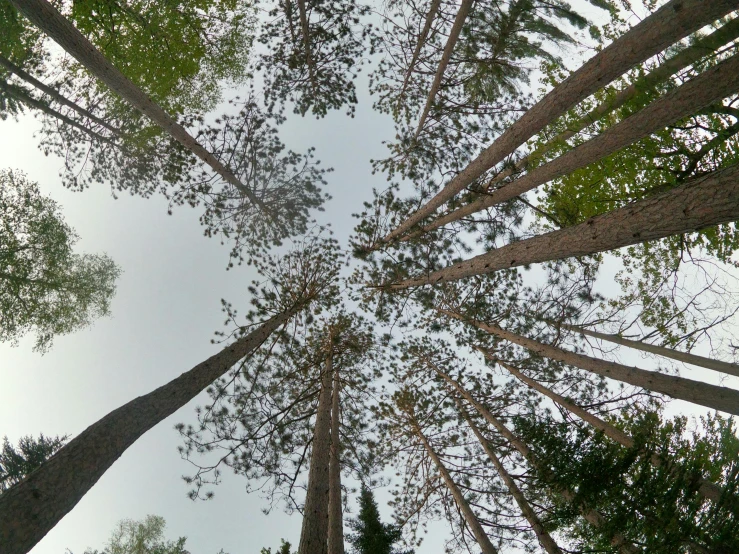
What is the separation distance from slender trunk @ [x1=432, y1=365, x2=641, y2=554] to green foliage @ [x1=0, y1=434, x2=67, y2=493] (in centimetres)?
801

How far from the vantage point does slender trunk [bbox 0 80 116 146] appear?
9.12 meters

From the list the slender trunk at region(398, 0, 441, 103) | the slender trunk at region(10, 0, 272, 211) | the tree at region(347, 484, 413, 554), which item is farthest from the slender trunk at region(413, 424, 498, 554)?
the slender trunk at region(398, 0, 441, 103)

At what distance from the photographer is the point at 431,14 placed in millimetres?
7922

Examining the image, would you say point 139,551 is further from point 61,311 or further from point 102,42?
point 102,42

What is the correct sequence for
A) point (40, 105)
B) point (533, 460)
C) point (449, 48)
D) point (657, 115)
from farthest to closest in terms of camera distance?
point (40, 105)
point (449, 48)
point (533, 460)
point (657, 115)

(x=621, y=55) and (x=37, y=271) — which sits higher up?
A: (x=621, y=55)

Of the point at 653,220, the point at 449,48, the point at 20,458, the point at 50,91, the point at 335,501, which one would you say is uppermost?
the point at 449,48

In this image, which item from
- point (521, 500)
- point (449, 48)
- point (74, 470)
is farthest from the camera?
point (449, 48)

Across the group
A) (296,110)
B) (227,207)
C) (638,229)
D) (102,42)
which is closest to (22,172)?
(102,42)

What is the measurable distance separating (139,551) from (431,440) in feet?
44.8

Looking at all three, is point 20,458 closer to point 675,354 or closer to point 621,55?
point 621,55

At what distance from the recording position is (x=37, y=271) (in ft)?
36.0

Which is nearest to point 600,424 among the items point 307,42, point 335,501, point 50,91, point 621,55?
point 335,501

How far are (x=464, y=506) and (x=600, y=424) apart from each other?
3.53 m
